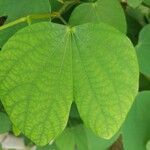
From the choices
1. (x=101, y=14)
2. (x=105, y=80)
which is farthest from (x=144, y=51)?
(x=105, y=80)

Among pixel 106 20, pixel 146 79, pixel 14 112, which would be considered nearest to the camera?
pixel 14 112

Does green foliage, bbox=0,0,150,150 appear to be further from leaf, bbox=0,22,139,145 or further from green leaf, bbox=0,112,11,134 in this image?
green leaf, bbox=0,112,11,134

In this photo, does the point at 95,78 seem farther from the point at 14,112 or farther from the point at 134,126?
the point at 134,126

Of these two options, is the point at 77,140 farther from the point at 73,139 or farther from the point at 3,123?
the point at 3,123

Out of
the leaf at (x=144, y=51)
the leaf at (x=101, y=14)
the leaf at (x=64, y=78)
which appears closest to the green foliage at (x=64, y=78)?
the leaf at (x=64, y=78)

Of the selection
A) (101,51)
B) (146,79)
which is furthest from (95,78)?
(146,79)

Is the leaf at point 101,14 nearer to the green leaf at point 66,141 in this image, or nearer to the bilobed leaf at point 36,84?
the bilobed leaf at point 36,84

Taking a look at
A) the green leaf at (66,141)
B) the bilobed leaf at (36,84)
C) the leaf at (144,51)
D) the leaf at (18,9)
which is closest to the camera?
the bilobed leaf at (36,84)
